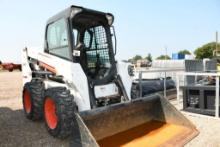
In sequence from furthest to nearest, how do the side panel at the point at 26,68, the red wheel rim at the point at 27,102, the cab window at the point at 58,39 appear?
the side panel at the point at 26,68 < the red wheel rim at the point at 27,102 < the cab window at the point at 58,39

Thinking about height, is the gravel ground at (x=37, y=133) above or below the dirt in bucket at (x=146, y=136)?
below

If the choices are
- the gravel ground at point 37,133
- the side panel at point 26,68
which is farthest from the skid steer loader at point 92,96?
the side panel at point 26,68

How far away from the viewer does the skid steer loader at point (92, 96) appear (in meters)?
3.73

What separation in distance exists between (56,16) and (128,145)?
2829 millimetres

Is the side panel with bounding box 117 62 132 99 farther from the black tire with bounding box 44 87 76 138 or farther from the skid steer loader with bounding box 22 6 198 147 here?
the black tire with bounding box 44 87 76 138

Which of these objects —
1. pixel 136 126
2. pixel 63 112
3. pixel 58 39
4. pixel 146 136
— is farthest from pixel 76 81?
pixel 146 136

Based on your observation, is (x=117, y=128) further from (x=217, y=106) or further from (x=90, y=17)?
(x=217, y=106)

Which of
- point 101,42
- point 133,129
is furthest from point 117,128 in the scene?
point 101,42

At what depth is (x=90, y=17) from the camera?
4.67 meters

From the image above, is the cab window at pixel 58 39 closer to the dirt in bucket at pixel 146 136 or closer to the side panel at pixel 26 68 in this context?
the side panel at pixel 26 68

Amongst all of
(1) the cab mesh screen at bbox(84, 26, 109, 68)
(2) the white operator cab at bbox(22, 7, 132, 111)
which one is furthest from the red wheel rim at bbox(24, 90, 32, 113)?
(1) the cab mesh screen at bbox(84, 26, 109, 68)

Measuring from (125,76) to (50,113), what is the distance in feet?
5.30

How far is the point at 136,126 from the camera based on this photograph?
4.38m

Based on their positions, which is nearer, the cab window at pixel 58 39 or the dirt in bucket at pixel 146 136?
the dirt in bucket at pixel 146 136
